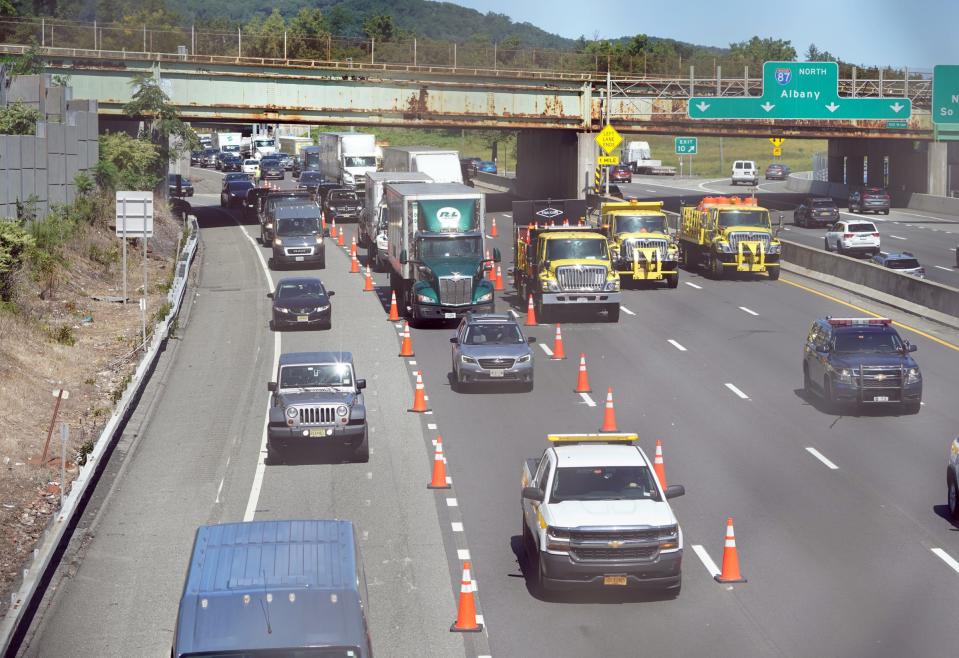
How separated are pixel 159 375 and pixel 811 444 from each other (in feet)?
51.3

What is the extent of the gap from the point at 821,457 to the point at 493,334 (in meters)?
9.09

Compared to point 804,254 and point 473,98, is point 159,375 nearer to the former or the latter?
point 804,254

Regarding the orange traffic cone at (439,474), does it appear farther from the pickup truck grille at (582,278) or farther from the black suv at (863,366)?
the pickup truck grille at (582,278)

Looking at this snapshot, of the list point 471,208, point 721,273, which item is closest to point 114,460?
point 471,208

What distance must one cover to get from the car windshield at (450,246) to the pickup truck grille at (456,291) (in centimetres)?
143

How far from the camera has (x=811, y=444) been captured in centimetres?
2509

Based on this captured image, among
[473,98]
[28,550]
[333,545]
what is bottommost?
[28,550]

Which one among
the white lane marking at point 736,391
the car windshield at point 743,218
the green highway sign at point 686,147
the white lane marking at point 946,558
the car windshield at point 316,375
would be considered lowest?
the white lane marking at point 946,558

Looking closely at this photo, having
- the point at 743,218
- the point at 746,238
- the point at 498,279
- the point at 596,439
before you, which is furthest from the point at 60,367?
the point at 743,218

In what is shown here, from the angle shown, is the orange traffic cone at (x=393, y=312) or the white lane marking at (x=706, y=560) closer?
the white lane marking at (x=706, y=560)

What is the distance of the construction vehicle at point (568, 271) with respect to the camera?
129 feet

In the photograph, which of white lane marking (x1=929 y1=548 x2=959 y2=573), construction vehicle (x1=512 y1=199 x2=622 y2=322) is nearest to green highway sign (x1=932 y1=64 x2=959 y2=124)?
construction vehicle (x1=512 y1=199 x2=622 y2=322)

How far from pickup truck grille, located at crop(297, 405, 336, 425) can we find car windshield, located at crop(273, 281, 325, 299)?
14.7 meters

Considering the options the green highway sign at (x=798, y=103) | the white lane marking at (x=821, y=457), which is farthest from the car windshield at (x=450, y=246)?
the green highway sign at (x=798, y=103)
